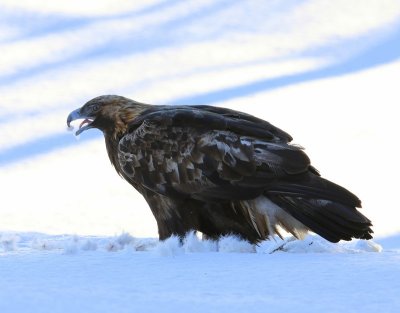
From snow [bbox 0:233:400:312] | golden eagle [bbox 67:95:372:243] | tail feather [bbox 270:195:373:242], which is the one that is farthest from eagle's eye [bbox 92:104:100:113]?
tail feather [bbox 270:195:373:242]

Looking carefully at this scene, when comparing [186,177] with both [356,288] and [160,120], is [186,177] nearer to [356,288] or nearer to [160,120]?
[160,120]

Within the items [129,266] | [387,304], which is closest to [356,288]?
[387,304]

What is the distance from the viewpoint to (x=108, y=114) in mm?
8586

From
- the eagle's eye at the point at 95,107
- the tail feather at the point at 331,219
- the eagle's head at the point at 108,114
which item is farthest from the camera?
the eagle's eye at the point at 95,107

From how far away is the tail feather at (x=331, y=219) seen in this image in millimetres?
7195

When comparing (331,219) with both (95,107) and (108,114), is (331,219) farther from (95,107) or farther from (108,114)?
(95,107)

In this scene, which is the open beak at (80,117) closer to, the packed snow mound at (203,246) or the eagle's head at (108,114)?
the eagle's head at (108,114)

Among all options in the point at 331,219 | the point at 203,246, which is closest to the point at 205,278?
the point at 203,246

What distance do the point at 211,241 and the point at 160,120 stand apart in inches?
48.2

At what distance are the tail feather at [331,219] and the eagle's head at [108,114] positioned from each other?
6.73 feet

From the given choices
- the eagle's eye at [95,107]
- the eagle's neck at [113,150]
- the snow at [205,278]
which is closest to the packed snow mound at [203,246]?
the snow at [205,278]

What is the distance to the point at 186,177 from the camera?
7711 mm

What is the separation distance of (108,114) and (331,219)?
8.18 ft

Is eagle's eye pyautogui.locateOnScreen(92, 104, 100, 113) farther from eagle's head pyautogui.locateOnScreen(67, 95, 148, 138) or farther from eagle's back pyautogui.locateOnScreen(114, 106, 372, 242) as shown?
eagle's back pyautogui.locateOnScreen(114, 106, 372, 242)
